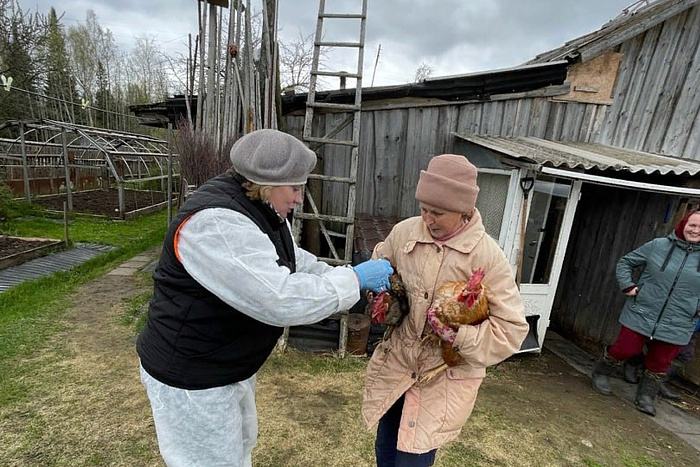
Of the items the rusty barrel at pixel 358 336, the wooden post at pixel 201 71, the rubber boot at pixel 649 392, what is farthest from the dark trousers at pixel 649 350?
the wooden post at pixel 201 71

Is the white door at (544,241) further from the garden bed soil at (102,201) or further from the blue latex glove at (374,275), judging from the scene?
the garden bed soil at (102,201)

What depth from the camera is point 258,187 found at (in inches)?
53.6

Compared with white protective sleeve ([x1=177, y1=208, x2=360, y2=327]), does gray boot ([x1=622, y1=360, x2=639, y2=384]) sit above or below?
below

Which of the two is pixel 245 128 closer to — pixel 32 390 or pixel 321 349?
pixel 321 349

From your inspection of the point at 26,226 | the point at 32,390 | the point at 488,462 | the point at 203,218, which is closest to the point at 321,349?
the point at 488,462

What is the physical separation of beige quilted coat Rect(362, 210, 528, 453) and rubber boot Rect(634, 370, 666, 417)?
309 centimetres

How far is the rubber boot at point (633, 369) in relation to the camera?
4133 millimetres

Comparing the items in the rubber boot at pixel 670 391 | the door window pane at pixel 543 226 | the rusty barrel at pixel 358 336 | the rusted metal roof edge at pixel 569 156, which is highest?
the rusted metal roof edge at pixel 569 156

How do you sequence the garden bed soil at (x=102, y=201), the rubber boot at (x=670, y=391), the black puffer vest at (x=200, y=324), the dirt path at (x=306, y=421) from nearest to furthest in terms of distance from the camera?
the black puffer vest at (x=200, y=324) < the dirt path at (x=306, y=421) < the rubber boot at (x=670, y=391) < the garden bed soil at (x=102, y=201)

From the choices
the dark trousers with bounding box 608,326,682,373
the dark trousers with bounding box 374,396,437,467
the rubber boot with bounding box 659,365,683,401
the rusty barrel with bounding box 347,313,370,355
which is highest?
the dark trousers with bounding box 374,396,437,467

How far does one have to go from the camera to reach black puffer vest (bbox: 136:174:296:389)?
1.30m

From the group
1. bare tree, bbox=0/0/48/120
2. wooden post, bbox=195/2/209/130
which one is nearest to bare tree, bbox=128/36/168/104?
bare tree, bbox=0/0/48/120

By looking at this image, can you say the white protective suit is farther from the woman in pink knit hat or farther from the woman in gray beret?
the woman in pink knit hat

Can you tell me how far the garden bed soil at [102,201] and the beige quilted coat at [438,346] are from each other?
10019 millimetres
